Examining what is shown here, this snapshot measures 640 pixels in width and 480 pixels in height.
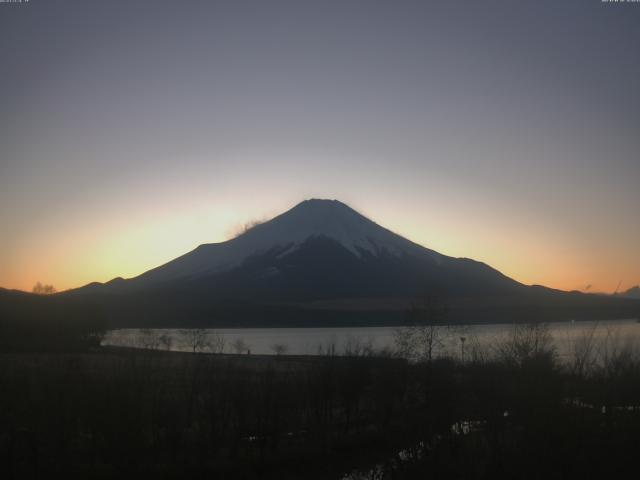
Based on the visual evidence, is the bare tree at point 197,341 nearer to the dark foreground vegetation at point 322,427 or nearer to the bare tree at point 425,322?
the bare tree at point 425,322

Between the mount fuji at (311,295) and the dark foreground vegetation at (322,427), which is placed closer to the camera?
the dark foreground vegetation at (322,427)

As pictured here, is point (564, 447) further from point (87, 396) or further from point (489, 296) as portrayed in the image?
point (489, 296)

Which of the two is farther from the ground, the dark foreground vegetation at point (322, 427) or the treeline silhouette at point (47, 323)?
the treeline silhouette at point (47, 323)

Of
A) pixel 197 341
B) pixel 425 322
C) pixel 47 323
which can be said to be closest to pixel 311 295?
pixel 197 341

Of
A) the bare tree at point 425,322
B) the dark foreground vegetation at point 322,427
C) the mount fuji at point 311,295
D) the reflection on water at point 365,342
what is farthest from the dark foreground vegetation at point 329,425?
the mount fuji at point 311,295

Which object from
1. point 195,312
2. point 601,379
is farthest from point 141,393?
point 195,312

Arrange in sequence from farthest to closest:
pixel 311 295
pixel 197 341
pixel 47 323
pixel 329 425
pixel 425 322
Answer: pixel 311 295
pixel 197 341
pixel 47 323
pixel 425 322
pixel 329 425

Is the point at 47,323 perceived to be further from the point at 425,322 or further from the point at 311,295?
the point at 311,295

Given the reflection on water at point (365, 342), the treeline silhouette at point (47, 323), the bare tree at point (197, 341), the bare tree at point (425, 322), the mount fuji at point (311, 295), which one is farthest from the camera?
the mount fuji at point (311, 295)
